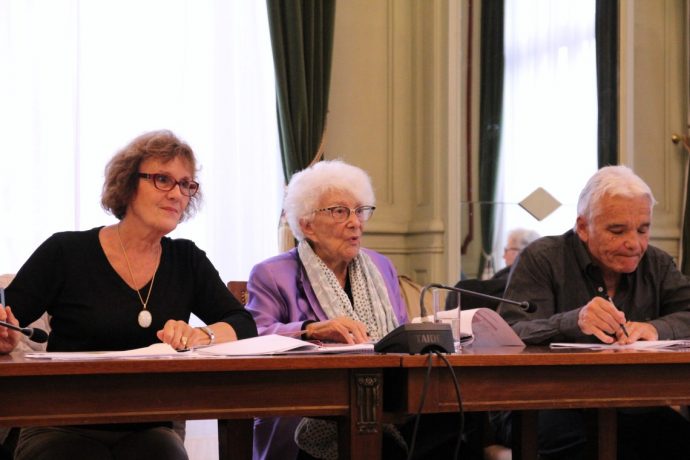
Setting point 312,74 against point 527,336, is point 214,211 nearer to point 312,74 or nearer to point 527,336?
point 312,74

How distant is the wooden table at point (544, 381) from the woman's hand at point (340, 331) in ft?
1.49

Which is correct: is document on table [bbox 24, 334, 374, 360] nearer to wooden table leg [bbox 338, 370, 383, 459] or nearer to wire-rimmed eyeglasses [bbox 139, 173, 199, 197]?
wooden table leg [bbox 338, 370, 383, 459]

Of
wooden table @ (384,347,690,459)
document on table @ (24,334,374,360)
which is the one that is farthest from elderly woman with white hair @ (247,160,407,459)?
wooden table @ (384,347,690,459)

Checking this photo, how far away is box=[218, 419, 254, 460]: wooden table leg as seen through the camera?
6.35 ft

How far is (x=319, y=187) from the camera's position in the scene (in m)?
2.93

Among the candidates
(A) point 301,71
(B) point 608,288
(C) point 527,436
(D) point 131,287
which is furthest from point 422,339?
(A) point 301,71

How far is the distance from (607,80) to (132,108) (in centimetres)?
227

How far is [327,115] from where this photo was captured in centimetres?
434

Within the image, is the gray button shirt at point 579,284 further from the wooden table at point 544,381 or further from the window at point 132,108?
the window at point 132,108

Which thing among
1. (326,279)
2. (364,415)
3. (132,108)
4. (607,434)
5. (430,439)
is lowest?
(430,439)

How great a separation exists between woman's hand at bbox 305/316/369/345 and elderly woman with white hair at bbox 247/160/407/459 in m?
0.21

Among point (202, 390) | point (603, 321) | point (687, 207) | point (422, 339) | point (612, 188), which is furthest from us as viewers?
point (687, 207)

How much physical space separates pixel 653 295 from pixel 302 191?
1.15 meters

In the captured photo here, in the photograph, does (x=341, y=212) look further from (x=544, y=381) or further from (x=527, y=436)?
(x=544, y=381)
